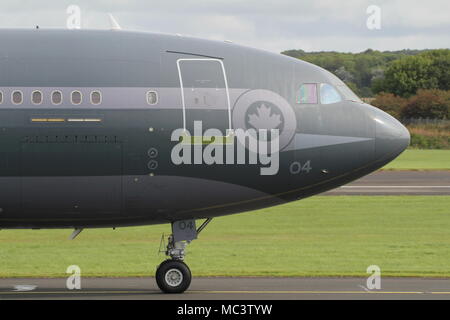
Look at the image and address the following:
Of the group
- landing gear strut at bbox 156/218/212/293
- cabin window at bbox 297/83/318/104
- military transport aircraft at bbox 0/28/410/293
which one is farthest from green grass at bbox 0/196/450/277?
Result: cabin window at bbox 297/83/318/104

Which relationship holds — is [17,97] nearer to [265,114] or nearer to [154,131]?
[154,131]

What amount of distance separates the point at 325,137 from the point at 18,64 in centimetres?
652

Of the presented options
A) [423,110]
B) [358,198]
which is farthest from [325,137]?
[423,110]

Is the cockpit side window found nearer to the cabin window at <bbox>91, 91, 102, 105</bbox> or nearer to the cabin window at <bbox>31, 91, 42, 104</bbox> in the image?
the cabin window at <bbox>91, 91, 102, 105</bbox>

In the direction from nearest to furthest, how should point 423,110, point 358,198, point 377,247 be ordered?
point 377,247, point 358,198, point 423,110

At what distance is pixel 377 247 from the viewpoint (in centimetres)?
3238

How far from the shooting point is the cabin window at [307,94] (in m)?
22.8

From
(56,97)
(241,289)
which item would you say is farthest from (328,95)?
(56,97)

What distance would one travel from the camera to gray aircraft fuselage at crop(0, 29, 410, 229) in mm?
21797

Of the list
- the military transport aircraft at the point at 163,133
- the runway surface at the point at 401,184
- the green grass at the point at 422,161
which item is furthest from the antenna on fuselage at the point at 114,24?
the green grass at the point at 422,161

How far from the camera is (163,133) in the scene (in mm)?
21922

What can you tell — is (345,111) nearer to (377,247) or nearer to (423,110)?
(377,247)

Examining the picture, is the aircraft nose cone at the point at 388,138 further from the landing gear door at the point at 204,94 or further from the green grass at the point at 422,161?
the green grass at the point at 422,161

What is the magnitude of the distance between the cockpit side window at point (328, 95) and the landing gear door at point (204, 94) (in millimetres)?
2101
